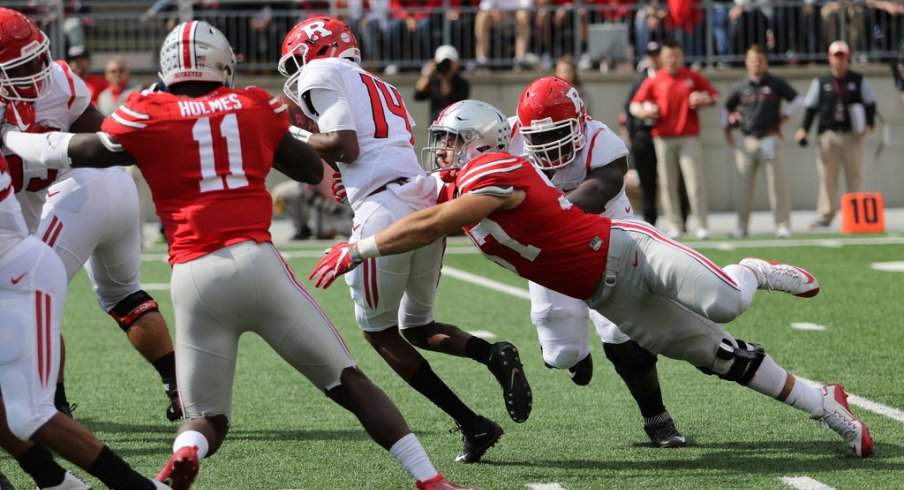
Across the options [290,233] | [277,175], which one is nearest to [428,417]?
[290,233]

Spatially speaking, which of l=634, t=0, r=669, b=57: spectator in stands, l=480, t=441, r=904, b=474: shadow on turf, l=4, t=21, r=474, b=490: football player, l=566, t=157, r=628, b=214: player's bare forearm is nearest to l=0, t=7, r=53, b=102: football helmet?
l=4, t=21, r=474, b=490: football player

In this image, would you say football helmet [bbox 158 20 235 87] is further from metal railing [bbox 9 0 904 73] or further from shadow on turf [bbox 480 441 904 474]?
metal railing [bbox 9 0 904 73]

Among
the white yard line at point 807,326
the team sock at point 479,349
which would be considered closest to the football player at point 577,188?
the team sock at point 479,349

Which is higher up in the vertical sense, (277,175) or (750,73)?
(750,73)

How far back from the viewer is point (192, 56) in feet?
13.7

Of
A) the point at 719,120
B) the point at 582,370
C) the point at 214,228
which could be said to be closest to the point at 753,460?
the point at 582,370

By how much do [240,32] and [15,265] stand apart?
1299cm

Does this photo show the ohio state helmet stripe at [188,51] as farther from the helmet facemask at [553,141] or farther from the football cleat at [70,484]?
the helmet facemask at [553,141]

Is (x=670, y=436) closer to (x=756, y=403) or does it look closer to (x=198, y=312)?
(x=756, y=403)

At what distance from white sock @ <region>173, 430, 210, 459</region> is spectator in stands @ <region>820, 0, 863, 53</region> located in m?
13.9

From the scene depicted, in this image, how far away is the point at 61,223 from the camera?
216 inches

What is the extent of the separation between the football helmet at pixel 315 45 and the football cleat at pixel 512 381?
1382mm

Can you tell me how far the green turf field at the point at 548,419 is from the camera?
15.8 feet

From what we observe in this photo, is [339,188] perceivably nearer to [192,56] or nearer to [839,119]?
[192,56]
